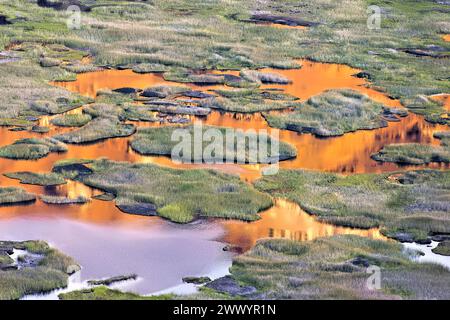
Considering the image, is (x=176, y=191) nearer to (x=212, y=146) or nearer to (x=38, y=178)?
(x=38, y=178)

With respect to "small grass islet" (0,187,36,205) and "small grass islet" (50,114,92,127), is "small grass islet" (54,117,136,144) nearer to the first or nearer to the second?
"small grass islet" (50,114,92,127)

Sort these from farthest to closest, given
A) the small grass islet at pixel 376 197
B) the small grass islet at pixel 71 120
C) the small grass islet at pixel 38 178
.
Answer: the small grass islet at pixel 71 120, the small grass islet at pixel 38 178, the small grass islet at pixel 376 197

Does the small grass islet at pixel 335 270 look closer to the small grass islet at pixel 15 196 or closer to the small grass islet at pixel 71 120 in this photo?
the small grass islet at pixel 15 196

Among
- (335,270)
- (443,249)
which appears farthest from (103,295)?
(443,249)

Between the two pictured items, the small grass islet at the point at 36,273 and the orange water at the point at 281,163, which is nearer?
the small grass islet at the point at 36,273

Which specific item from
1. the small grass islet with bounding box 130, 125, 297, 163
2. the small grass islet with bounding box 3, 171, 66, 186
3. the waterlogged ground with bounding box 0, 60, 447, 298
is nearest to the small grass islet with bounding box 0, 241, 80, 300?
the waterlogged ground with bounding box 0, 60, 447, 298

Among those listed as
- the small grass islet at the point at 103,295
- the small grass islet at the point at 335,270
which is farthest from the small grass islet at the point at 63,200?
the small grass islet at the point at 103,295
